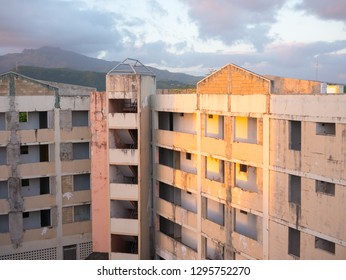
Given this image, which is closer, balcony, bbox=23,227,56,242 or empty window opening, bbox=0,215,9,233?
empty window opening, bbox=0,215,9,233

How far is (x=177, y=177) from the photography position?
25.1m

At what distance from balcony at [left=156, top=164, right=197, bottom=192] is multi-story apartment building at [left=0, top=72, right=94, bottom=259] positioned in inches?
247

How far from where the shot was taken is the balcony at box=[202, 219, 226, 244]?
22.3 metres

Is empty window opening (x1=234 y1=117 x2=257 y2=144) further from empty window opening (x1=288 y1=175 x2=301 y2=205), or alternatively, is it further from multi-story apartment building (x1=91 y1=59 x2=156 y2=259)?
multi-story apartment building (x1=91 y1=59 x2=156 y2=259)

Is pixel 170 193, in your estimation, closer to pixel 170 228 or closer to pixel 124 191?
pixel 170 228

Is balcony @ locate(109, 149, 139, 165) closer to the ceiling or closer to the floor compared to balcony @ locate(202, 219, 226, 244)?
closer to the ceiling

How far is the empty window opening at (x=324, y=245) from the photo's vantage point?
1729cm

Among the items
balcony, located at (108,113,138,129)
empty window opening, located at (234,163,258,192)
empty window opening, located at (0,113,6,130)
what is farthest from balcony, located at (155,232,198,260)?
empty window opening, located at (0,113,6,130)

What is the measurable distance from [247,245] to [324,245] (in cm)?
418

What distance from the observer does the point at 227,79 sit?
21578 millimetres

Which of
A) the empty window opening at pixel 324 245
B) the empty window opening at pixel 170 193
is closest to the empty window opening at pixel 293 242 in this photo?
the empty window opening at pixel 324 245

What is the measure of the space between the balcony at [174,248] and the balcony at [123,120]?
23.0 ft

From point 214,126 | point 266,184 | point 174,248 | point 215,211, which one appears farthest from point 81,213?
point 266,184

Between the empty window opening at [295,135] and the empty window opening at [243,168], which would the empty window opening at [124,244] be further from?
the empty window opening at [295,135]
